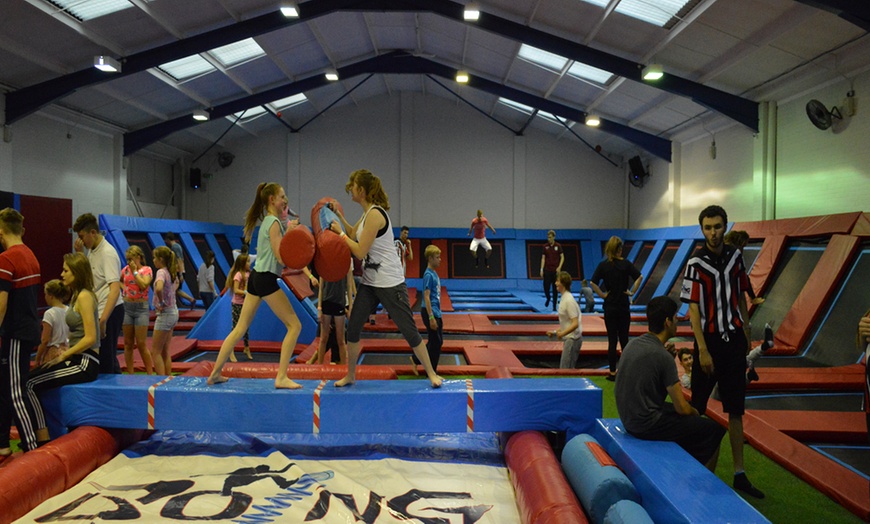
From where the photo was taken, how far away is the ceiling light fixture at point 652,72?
8453 millimetres

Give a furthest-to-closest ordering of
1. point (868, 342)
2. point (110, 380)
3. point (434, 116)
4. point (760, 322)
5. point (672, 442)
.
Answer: point (434, 116) < point (760, 322) < point (110, 380) < point (672, 442) < point (868, 342)

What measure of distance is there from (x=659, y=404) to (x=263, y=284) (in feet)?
7.65

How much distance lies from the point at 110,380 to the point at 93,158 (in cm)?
1027

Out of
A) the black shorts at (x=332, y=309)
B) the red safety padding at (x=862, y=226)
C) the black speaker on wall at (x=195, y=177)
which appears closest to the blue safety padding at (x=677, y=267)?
the red safety padding at (x=862, y=226)

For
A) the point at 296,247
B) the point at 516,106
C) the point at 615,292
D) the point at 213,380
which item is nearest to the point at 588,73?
the point at 516,106

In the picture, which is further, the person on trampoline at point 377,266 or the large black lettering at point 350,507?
the person on trampoline at point 377,266

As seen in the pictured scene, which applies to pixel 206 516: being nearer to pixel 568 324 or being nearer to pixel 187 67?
pixel 568 324

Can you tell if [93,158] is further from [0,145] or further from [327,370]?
[327,370]

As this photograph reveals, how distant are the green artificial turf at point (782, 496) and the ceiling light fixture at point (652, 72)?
6.49m

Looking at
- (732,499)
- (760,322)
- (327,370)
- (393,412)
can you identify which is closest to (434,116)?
(760,322)

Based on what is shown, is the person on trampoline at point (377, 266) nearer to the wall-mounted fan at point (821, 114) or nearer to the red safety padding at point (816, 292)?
the red safety padding at point (816, 292)

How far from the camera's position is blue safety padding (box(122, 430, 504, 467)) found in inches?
140

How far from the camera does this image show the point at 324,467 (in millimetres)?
3326

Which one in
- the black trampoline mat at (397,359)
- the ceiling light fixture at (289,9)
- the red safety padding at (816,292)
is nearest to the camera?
the black trampoline mat at (397,359)
